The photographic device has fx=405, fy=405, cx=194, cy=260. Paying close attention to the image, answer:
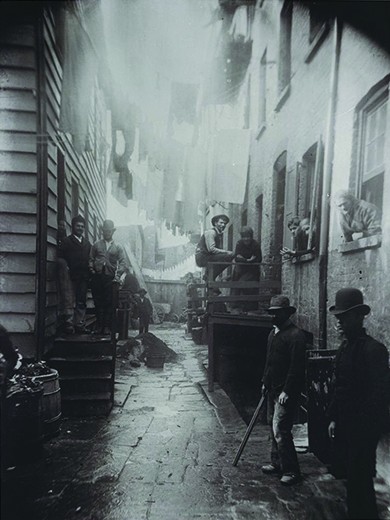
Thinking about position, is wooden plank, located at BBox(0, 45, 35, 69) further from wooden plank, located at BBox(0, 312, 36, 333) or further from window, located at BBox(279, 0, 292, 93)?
window, located at BBox(279, 0, 292, 93)

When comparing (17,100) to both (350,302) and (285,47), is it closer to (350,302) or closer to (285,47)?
(350,302)

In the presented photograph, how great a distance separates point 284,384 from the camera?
4.43m

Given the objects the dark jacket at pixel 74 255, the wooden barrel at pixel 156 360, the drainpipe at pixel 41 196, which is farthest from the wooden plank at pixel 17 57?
the wooden barrel at pixel 156 360

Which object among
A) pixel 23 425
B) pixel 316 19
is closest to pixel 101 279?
pixel 23 425

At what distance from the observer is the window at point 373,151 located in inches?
205

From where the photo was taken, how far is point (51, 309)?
6.91 m

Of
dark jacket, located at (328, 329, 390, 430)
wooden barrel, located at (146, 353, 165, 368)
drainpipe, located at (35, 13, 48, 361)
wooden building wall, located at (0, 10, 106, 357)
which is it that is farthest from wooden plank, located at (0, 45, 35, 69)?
wooden barrel, located at (146, 353, 165, 368)

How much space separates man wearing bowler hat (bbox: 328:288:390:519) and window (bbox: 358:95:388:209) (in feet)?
8.34

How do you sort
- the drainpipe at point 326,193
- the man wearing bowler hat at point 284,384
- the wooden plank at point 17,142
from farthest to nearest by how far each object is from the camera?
the drainpipe at point 326,193 < the wooden plank at point 17,142 < the man wearing bowler hat at point 284,384

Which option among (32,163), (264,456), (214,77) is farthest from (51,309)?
(214,77)

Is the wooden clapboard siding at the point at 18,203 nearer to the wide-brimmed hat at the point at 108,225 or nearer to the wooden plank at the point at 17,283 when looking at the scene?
the wooden plank at the point at 17,283

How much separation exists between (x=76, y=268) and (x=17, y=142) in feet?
7.95

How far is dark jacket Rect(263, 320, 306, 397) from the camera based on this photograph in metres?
4.33

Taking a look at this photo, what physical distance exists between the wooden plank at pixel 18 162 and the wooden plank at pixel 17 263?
1.26 metres
